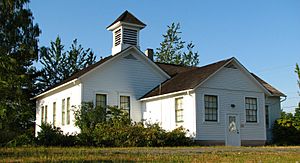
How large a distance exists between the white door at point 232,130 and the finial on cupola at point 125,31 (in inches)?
375

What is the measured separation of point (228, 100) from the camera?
2694cm

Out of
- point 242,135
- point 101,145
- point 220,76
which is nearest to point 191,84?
point 220,76

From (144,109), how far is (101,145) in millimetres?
7926

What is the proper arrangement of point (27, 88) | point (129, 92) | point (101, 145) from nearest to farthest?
point (101, 145), point (129, 92), point (27, 88)

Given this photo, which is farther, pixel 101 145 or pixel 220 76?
pixel 220 76

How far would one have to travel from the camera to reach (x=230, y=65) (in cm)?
2722

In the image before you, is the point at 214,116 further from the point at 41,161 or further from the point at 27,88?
the point at 27,88

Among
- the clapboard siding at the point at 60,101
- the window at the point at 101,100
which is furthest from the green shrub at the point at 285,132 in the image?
the clapboard siding at the point at 60,101

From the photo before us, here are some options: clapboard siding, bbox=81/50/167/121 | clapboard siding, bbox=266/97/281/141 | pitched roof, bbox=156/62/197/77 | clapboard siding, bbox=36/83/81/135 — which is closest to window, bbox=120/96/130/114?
clapboard siding, bbox=81/50/167/121

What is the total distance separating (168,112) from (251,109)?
550 centimetres

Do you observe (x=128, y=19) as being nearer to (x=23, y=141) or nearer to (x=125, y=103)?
(x=125, y=103)

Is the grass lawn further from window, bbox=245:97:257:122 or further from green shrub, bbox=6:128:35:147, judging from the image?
window, bbox=245:97:257:122

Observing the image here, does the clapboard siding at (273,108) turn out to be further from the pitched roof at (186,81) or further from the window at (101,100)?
the window at (101,100)

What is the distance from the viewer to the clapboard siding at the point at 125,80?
2844cm
